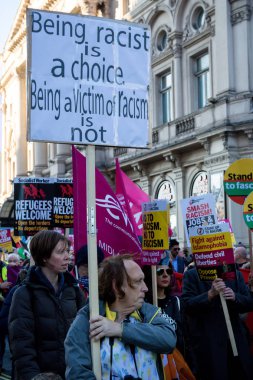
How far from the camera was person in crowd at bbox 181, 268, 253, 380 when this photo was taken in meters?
5.65

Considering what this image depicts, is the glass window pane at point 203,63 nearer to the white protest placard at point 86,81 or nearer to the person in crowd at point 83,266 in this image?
the person in crowd at point 83,266

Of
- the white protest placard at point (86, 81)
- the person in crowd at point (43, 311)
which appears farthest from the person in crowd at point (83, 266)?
the white protest placard at point (86, 81)

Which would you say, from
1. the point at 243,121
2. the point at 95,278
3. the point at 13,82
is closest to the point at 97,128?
the point at 95,278

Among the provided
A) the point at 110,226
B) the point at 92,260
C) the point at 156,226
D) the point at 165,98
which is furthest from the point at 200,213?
the point at 165,98

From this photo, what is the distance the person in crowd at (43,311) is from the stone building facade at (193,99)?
14.3 metres

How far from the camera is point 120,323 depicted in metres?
3.12

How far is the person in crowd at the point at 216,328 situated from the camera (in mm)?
5652

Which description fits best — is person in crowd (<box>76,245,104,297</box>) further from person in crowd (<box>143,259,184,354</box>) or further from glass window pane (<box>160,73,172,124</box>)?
glass window pane (<box>160,73,172,124</box>)

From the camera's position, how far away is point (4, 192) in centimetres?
4622

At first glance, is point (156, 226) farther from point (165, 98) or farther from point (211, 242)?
point (165, 98)

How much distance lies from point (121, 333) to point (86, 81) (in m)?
1.48

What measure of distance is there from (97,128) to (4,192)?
141 feet

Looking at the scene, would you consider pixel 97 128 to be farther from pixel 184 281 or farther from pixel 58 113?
pixel 184 281

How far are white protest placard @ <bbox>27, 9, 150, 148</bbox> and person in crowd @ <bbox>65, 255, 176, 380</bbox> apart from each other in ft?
3.02
